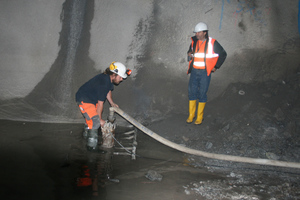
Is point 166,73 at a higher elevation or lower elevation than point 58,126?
higher

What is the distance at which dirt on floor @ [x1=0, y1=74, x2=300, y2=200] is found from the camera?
2.82m

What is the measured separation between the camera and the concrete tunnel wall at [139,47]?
16.8ft

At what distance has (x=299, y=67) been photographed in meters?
5.43

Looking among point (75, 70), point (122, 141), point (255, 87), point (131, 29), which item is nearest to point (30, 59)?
point (75, 70)

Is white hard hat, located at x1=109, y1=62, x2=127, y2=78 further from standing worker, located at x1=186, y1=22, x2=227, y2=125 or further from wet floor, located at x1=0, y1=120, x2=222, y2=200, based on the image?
standing worker, located at x1=186, y1=22, x2=227, y2=125

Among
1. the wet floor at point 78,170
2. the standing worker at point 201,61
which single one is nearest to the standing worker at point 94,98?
the wet floor at point 78,170

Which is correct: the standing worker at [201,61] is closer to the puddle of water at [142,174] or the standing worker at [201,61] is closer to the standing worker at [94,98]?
the puddle of water at [142,174]

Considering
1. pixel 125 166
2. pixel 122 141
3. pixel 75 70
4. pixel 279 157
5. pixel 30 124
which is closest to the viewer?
pixel 125 166

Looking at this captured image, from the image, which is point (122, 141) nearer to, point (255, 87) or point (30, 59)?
point (30, 59)

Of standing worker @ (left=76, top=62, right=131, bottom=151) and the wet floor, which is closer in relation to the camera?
the wet floor

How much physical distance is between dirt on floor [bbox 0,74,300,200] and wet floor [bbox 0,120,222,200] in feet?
0.03

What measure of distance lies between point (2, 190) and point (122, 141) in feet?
6.96

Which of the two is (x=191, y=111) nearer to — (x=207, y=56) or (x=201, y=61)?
(x=201, y=61)

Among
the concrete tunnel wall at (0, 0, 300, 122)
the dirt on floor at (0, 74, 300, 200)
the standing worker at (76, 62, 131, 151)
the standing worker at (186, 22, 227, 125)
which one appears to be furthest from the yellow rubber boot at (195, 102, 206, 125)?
the standing worker at (76, 62, 131, 151)
